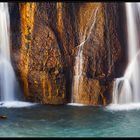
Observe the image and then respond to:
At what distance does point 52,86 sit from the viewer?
2044 cm

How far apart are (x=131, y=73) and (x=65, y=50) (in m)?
2.94

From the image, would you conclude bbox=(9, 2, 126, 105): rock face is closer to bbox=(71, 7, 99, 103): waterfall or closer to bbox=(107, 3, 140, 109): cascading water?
bbox=(71, 7, 99, 103): waterfall

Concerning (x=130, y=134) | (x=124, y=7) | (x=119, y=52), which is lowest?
(x=130, y=134)

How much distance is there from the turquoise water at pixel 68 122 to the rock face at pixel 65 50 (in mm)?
1072

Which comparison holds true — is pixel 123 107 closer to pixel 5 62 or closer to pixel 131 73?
pixel 131 73

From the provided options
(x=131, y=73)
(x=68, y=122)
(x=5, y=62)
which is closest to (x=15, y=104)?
(x=5, y=62)

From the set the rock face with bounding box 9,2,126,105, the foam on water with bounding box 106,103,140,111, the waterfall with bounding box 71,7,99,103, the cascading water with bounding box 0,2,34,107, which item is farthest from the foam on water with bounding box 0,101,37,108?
the foam on water with bounding box 106,103,140,111

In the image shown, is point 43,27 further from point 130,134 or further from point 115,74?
point 130,134

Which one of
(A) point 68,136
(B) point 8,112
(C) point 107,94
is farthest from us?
(C) point 107,94

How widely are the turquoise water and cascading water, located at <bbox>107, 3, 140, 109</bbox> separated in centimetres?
131

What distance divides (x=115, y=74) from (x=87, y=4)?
10.6 ft

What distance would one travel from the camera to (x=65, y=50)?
2086 cm

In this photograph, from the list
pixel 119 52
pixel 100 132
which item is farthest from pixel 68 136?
pixel 119 52

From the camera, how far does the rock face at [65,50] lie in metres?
20.5
